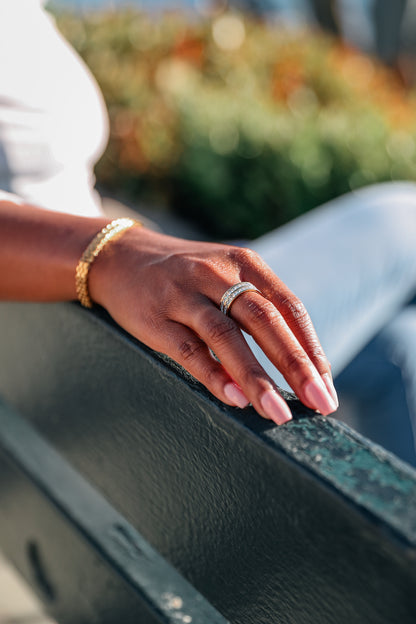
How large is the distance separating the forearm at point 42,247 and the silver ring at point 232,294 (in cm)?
29

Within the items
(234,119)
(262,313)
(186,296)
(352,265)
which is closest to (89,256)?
(186,296)

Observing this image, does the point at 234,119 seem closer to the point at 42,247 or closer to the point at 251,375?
the point at 42,247

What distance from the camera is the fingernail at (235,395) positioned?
812mm

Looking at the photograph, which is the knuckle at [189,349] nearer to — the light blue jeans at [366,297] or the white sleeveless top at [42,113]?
the white sleeveless top at [42,113]

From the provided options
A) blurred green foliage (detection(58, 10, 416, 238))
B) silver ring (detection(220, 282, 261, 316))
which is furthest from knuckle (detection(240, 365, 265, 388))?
blurred green foliage (detection(58, 10, 416, 238))

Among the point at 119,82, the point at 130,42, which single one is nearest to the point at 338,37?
the point at 130,42

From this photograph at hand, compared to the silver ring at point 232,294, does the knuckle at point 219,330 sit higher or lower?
lower

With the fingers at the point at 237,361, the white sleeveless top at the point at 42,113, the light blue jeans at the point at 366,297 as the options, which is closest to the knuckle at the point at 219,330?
the fingers at the point at 237,361

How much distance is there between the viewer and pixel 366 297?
1.78m

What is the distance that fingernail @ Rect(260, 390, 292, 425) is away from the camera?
2.55ft

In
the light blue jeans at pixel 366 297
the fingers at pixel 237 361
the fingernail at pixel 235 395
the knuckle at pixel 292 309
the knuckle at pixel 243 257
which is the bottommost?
the light blue jeans at pixel 366 297

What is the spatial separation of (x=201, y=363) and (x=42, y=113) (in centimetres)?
78

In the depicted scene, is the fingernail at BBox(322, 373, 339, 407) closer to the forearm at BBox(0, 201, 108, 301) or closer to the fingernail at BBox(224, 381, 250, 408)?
the fingernail at BBox(224, 381, 250, 408)

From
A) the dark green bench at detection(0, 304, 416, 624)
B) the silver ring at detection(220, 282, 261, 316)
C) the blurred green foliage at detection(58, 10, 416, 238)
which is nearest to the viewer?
the dark green bench at detection(0, 304, 416, 624)
